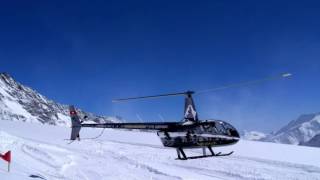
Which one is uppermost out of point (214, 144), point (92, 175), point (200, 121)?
point (200, 121)

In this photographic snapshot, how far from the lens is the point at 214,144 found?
19703 mm

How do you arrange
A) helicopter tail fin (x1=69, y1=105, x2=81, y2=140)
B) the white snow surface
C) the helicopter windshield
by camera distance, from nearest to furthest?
1. the helicopter windshield
2. the white snow surface
3. helicopter tail fin (x1=69, y1=105, x2=81, y2=140)

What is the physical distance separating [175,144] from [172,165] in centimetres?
710

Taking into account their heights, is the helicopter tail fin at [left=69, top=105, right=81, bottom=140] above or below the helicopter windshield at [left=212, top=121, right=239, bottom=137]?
above

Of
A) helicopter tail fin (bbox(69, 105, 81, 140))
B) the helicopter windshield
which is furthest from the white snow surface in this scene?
the helicopter windshield

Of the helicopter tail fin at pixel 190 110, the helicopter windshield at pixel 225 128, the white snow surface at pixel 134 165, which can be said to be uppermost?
the helicopter tail fin at pixel 190 110

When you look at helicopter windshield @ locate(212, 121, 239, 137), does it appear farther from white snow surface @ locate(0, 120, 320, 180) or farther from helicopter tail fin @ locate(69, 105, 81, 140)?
helicopter tail fin @ locate(69, 105, 81, 140)

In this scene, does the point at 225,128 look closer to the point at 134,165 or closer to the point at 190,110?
the point at 190,110

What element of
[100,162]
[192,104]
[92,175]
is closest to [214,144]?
[192,104]

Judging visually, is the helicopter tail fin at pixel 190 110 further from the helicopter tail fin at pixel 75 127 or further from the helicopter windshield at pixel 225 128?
the helicopter tail fin at pixel 75 127

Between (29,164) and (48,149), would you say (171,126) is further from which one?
(48,149)

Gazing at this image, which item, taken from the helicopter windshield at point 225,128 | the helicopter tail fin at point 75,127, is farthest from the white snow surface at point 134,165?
the helicopter windshield at point 225,128

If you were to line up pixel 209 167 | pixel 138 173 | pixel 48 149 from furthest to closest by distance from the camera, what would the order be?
pixel 48 149 → pixel 209 167 → pixel 138 173

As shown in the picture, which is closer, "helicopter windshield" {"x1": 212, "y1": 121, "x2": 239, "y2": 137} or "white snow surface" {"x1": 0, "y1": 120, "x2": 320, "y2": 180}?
"helicopter windshield" {"x1": 212, "y1": 121, "x2": 239, "y2": 137}
